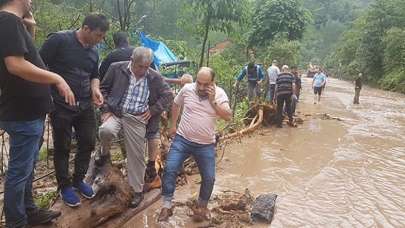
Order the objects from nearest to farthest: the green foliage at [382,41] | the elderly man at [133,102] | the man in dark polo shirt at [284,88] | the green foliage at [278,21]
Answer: the elderly man at [133,102]
the man in dark polo shirt at [284,88]
the green foliage at [278,21]
the green foliage at [382,41]

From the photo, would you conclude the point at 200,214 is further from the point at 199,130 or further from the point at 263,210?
the point at 199,130

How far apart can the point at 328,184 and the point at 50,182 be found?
13.9ft

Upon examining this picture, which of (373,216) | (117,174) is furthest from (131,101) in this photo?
(373,216)

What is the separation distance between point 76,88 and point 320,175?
473 centimetres

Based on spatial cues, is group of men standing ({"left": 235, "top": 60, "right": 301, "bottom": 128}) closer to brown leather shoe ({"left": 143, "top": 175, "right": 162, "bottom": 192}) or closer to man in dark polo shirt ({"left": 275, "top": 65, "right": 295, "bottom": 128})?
man in dark polo shirt ({"left": 275, "top": 65, "right": 295, "bottom": 128})

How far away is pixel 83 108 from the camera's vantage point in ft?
13.2

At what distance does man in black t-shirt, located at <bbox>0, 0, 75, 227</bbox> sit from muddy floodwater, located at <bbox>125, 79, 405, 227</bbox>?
168 centimetres

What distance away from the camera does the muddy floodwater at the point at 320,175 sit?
5.36 m

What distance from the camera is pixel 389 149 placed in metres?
9.84

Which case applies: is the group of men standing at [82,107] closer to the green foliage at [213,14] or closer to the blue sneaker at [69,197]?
the blue sneaker at [69,197]

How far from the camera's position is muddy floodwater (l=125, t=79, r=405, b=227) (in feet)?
17.6

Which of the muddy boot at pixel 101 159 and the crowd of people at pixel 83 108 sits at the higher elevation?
the crowd of people at pixel 83 108

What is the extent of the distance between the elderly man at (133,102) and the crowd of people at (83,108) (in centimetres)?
1

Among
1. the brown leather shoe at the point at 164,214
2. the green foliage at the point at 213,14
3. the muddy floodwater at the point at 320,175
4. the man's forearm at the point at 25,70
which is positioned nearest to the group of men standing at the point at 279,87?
the muddy floodwater at the point at 320,175
